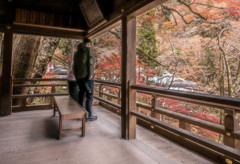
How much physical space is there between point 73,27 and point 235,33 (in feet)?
15.1

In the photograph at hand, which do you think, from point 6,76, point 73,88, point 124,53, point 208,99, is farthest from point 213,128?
point 6,76

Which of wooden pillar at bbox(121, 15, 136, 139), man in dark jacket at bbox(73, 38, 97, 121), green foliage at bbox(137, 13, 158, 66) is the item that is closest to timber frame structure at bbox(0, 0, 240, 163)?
wooden pillar at bbox(121, 15, 136, 139)

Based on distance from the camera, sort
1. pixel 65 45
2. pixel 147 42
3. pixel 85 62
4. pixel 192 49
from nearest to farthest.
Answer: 1. pixel 85 62
2. pixel 192 49
3. pixel 147 42
4. pixel 65 45

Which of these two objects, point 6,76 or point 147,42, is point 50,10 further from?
point 147,42

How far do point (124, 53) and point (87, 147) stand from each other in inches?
58.6

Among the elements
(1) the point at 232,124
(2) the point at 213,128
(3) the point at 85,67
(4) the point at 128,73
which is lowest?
(2) the point at 213,128

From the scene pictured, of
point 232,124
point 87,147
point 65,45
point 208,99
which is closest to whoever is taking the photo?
point 208,99

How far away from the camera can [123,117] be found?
2.62m

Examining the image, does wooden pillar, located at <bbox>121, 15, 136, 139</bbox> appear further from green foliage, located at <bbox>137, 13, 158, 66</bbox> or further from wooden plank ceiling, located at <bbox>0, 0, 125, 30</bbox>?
green foliage, located at <bbox>137, 13, 158, 66</bbox>

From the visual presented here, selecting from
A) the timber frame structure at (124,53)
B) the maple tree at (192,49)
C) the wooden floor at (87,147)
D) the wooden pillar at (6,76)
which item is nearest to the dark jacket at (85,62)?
the timber frame structure at (124,53)

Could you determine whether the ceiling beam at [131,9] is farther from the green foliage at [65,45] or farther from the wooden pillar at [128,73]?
the green foliage at [65,45]

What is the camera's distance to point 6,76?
3.77 meters

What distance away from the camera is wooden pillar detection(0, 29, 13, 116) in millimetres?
3721

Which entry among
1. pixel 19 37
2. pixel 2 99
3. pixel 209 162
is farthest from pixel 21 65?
pixel 209 162
